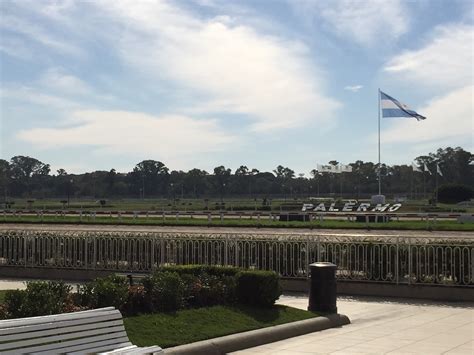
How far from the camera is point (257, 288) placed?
1103 centimetres

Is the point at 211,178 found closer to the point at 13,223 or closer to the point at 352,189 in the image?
the point at 352,189

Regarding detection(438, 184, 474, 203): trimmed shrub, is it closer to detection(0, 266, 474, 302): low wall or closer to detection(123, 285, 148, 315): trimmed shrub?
detection(0, 266, 474, 302): low wall

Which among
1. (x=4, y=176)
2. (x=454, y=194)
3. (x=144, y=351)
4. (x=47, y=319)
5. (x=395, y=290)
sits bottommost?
(x=395, y=290)

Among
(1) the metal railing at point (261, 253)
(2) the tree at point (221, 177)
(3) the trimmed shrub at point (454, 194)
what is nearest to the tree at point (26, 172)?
(2) the tree at point (221, 177)

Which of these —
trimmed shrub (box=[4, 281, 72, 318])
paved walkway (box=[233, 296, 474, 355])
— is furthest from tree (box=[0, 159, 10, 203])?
trimmed shrub (box=[4, 281, 72, 318])

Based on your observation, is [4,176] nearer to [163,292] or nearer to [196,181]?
[196,181]

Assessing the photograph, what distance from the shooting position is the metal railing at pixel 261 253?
14078 mm

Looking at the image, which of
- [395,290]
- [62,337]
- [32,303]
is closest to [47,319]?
[62,337]

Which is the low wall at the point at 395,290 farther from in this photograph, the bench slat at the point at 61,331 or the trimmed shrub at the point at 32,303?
the bench slat at the point at 61,331

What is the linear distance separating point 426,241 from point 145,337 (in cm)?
835

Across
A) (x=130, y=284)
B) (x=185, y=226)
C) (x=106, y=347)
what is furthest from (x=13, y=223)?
(x=106, y=347)

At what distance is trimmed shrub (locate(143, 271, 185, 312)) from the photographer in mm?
9844

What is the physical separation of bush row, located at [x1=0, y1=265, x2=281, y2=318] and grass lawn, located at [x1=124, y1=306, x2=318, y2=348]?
0.30 meters

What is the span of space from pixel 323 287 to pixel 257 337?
2444 mm
